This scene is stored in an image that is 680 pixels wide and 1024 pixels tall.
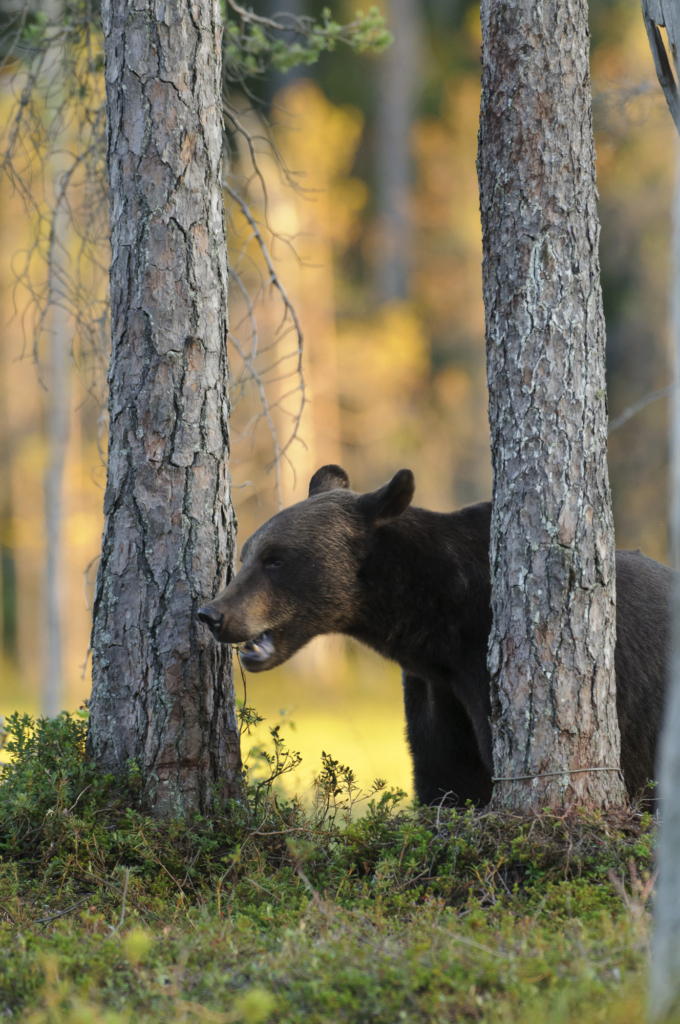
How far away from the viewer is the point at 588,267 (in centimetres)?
456

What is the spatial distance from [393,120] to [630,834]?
29.1 metres

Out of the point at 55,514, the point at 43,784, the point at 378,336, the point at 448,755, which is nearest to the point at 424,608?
the point at 448,755

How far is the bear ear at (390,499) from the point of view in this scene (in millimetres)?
5184

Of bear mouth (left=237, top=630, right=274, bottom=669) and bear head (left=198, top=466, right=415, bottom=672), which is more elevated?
bear head (left=198, top=466, right=415, bottom=672)

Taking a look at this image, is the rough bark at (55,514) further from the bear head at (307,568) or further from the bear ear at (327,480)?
the bear head at (307,568)

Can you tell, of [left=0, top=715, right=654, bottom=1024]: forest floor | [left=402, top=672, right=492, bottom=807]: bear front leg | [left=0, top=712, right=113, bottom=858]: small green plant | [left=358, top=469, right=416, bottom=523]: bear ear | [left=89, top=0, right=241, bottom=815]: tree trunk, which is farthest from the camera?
[left=402, top=672, right=492, bottom=807]: bear front leg

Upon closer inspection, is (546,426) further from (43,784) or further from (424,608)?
(43,784)

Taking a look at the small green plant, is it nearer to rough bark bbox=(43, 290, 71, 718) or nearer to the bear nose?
the bear nose

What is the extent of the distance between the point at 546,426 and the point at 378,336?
848 inches

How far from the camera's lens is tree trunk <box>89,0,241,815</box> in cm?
490

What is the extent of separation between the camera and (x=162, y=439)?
496cm

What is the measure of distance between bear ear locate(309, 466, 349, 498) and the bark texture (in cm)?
161

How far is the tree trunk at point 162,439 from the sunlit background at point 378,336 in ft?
42.4

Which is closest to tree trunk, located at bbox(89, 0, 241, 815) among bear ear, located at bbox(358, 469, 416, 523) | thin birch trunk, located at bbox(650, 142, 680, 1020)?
bear ear, located at bbox(358, 469, 416, 523)
